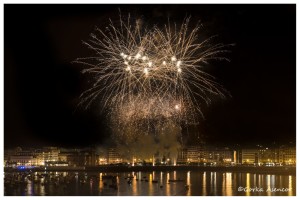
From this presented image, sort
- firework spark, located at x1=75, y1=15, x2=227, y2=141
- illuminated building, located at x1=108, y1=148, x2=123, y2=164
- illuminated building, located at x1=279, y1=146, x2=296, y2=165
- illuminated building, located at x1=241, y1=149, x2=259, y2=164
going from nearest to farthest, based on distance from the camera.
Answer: firework spark, located at x1=75, y1=15, x2=227, y2=141
illuminated building, located at x1=279, y1=146, x2=296, y2=165
illuminated building, located at x1=108, y1=148, x2=123, y2=164
illuminated building, located at x1=241, y1=149, x2=259, y2=164

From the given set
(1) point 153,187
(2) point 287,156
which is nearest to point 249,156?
(2) point 287,156

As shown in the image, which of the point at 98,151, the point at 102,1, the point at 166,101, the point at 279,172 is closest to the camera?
the point at 102,1

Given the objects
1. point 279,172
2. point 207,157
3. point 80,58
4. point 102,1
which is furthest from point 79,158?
point 102,1

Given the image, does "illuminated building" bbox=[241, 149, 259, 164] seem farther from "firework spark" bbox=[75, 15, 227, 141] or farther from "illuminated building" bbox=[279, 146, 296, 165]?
"firework spark" bbox=[75, 15, 227, 141]

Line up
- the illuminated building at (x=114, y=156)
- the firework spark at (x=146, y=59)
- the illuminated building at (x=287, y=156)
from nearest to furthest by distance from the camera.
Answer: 1. the firework spark at (x=146, y=59)
2. the illuminated building at (x=287, y=156)
3. the illuminated building at (x=114, y=156)

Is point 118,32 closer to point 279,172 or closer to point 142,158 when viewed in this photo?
point 279,172

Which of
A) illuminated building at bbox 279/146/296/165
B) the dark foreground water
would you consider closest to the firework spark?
the dark foreground water

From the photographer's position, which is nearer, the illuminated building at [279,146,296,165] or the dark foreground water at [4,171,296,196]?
the dark foreground water at [4,171,296,196]

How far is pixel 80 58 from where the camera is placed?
14.8 meters

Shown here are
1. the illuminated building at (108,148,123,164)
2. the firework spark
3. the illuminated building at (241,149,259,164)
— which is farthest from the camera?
the illuminated building at (241,149,259,164)

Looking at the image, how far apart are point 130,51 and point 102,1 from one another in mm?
2144

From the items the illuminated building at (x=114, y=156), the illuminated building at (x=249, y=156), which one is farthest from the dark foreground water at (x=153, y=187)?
the illuminated building at (x=249, y=156)

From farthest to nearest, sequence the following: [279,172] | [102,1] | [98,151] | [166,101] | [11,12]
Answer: [98,151] < [279,172] < [166,101] < [11,12] < [102,1]

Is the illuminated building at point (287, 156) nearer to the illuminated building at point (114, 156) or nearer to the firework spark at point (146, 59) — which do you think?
the illuminated building at point (114, 156)
